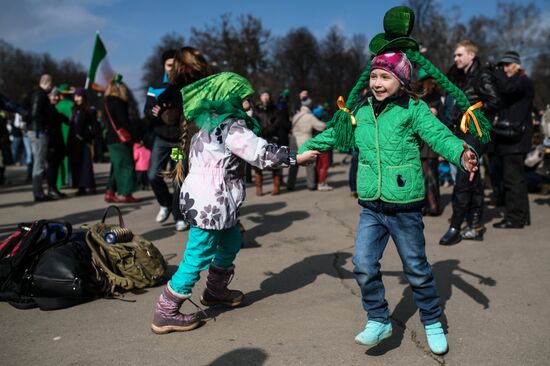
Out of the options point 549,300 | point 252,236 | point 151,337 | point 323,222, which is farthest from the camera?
point 323,222

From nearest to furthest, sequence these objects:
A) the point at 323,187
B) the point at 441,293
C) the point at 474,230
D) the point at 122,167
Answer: the point at 441,293
the point at 474,230
the point at 122,167
the point at 323,187

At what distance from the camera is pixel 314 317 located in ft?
11.9

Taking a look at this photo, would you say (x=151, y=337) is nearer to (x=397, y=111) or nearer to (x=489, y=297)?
(x=397, y=111)

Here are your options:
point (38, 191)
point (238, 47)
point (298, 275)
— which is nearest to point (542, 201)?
point (298, 275)

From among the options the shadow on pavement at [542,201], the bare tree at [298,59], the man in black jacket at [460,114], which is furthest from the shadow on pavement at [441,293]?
the bare tree at [298,59]

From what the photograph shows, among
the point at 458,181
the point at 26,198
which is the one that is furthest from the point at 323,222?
the point at 26,198

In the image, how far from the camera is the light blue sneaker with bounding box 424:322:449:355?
9.82 feet

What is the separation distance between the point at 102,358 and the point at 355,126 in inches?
82.5

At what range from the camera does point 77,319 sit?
3662 millimetres

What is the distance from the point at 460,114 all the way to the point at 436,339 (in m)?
3.21

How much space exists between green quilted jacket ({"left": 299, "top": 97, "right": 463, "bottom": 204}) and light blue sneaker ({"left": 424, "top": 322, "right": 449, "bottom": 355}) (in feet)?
2.57

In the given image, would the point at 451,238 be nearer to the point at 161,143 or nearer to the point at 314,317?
the point at 314,317

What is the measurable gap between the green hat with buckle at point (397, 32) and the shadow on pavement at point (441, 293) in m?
1.81

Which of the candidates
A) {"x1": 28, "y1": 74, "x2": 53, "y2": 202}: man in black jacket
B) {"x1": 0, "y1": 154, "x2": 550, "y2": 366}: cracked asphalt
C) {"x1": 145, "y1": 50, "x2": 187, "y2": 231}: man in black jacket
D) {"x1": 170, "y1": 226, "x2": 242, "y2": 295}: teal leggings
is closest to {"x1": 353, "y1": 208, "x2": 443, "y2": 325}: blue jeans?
{"x1": 0, "y1": 154, "x2": 550, "y2": 366}: cracked asphalt
